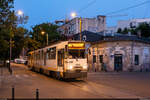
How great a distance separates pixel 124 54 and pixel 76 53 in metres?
18.1

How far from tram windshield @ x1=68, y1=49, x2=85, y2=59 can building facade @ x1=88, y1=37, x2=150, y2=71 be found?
17.1 meters

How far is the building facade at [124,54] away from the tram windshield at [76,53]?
17.1m

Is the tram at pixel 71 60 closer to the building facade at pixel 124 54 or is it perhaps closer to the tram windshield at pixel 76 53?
the tram windshield at pixel 76 53

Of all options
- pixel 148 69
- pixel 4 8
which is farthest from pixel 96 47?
pixel 4 8

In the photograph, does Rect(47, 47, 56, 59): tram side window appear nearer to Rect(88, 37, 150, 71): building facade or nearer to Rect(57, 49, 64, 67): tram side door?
Rect(57, 49, 64, 67): tram side door

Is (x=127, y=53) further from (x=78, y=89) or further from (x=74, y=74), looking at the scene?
(x=78, y=89)

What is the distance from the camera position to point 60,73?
2045cm

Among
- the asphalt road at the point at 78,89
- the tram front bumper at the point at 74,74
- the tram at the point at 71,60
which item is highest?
the tram at the point at 71,60

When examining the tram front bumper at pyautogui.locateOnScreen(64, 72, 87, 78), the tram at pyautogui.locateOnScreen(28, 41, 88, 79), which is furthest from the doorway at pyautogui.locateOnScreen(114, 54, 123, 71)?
the tram front bumper at pyautogui.locateOnScreen(64, 72, 87, 78)

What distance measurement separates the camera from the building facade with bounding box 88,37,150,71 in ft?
119

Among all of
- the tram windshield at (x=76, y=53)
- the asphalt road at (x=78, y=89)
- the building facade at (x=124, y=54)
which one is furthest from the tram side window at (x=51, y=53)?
the building facade at (x=124, y=54)

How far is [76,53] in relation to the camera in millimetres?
20016

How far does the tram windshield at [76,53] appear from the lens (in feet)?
64.6

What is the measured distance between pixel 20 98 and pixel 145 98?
642cm
